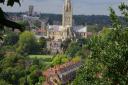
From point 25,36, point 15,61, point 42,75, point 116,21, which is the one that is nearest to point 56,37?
point 25,36

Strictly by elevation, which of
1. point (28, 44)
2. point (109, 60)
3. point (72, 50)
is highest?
point (109, 60)

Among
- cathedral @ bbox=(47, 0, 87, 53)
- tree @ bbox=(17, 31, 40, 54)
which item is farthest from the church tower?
tree @ bbox=(17, 31, 40, 54)

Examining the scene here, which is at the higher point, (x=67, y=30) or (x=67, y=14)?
(x=67, y=14)

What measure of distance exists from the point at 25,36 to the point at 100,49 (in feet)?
367

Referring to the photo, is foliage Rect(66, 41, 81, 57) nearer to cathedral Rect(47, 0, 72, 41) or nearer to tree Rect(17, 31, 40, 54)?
tree Rect(17, 31, 40, 54)

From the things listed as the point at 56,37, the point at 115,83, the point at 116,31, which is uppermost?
the point at 116,31

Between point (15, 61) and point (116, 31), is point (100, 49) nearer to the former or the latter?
point (116, 31)

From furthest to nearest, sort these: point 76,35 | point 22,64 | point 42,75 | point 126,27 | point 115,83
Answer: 1. point 76,35
2. point 22,64
3. point 42,75
4. point 126,27
5. point 115,83

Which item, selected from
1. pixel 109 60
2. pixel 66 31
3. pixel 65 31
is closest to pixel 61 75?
pixel 109 60

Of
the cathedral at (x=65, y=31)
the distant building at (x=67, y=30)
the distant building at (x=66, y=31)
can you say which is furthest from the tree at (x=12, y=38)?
the distant building at (x=67, y=30)

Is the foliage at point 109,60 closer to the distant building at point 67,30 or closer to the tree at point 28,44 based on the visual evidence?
the tree at point 28,44

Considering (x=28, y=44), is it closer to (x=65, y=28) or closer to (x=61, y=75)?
(x=65, y=28)

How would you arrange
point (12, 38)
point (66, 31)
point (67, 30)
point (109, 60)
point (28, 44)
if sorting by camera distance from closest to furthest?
point (109, 60) → point (28, 44) → point (12, 38) → point (67, 30) → point (66, 31)

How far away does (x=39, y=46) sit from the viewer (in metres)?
125
